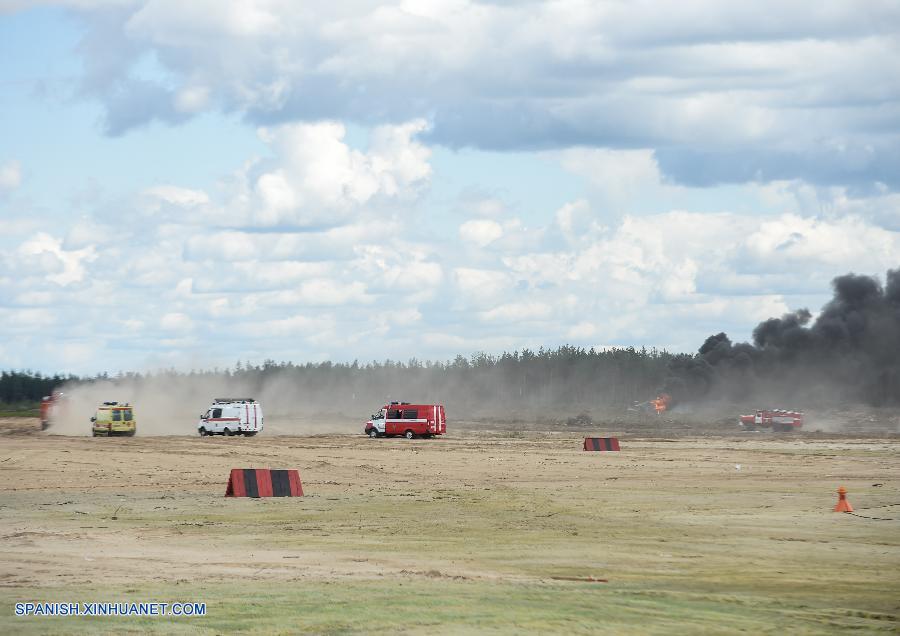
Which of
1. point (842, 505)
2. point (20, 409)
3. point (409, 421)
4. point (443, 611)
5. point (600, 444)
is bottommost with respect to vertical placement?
point (443, 611)

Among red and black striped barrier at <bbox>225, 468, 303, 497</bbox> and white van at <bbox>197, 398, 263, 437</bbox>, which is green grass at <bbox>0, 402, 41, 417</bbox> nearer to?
white van at <bbox>197, 398, 263, 437</bbox>

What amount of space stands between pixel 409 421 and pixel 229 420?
38.2 ft

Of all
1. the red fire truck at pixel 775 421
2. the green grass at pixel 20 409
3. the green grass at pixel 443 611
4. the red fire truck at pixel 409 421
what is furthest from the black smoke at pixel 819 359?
the green grass at pixel 443 611

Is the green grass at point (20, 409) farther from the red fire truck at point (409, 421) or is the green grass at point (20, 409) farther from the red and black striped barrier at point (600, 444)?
the red and black striped barrier at point (600, 444)

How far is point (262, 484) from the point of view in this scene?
3197 centimetres

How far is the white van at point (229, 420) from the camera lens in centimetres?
7431

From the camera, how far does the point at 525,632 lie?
14.2 meters

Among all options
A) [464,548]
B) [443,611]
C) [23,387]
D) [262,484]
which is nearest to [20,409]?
[23,387]

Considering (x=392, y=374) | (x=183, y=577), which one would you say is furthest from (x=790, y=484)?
(x=392, y=374)

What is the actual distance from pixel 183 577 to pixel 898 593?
10.9m

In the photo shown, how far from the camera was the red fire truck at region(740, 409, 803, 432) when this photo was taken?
9025 centimetres

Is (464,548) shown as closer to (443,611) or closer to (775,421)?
(443,611)

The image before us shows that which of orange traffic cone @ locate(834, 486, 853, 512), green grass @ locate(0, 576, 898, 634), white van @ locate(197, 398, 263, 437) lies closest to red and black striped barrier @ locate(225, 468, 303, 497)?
orange traffic cone @ locate(834, 486, 853, 512)

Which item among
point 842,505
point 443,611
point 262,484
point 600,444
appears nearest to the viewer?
point 443,611
